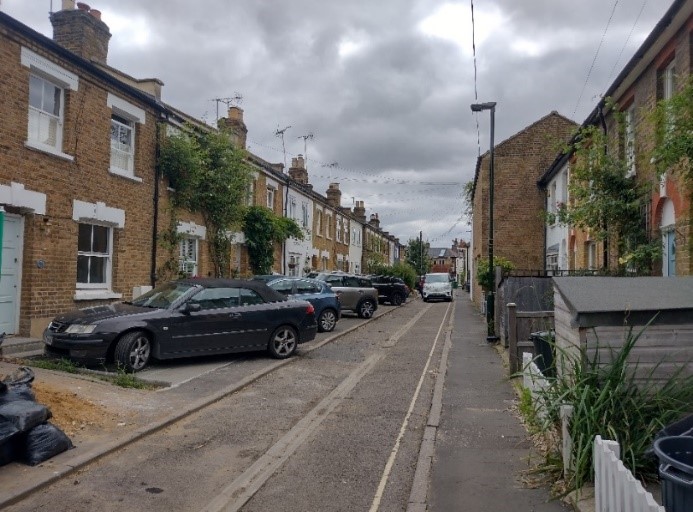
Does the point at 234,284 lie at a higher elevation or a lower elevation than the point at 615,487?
higher

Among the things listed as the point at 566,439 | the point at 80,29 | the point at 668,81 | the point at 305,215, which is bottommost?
the point at 566,439

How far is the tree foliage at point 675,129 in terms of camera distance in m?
7.43

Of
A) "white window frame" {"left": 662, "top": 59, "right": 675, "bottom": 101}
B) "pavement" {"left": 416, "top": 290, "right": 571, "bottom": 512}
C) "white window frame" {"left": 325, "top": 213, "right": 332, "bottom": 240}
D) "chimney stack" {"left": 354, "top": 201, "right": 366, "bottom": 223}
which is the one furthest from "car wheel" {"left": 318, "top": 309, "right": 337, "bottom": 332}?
"chimney stack" {"left": 354, "top": 201, "right": 366, "bottom": 223}

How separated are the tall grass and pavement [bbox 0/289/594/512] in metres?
0.43

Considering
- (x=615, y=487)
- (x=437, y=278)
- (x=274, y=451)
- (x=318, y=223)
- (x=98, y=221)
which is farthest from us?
(x=437, y=278)

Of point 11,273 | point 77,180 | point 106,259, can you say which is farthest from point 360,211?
point 11,273

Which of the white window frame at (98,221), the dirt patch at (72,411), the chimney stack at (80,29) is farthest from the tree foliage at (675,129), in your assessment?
the chimney stack at (80,29)

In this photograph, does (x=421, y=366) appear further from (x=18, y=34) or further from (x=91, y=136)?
(x=18, y=34)

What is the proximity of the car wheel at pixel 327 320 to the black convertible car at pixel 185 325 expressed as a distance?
4492mm

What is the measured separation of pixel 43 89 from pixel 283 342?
679cm

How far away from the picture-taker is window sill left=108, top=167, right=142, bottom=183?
13587 mm

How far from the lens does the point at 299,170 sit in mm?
31391

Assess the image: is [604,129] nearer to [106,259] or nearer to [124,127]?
[124,127]

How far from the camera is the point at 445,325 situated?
20438 mm
